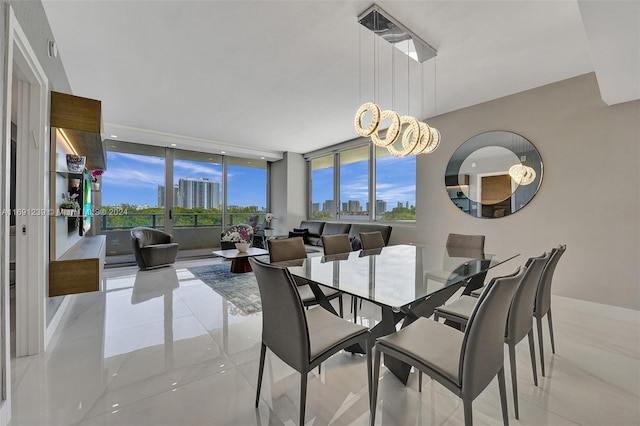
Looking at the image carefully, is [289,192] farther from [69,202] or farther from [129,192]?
[69,202]

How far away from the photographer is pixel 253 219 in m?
7.59

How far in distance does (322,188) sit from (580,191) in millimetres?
5167

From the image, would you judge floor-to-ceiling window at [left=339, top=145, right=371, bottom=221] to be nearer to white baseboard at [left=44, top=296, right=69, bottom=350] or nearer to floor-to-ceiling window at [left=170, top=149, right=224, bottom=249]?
floor-to-ceiling window at [left=170, top=149, right=224, bottom=249]

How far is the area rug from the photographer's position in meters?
3.36

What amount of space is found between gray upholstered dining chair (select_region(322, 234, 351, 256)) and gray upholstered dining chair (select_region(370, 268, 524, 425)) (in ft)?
5.33

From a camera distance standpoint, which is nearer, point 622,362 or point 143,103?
point 622,362

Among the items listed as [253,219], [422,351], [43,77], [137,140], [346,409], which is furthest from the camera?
[253,219]

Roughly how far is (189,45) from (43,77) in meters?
1.19

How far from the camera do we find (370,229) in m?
5.56

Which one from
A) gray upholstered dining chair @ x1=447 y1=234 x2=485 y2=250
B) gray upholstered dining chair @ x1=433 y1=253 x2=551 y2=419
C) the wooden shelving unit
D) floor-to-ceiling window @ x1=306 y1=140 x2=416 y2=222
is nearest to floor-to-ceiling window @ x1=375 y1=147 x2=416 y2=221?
floor-to-ceiling window @ x1=306 y1=140 x2=416 y2=222

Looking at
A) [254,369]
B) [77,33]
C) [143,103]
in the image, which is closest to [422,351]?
[254,369]

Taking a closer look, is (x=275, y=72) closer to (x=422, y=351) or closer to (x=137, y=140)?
(x=422, y=351)

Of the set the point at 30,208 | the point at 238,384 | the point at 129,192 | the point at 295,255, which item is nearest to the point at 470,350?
the point at 238,384

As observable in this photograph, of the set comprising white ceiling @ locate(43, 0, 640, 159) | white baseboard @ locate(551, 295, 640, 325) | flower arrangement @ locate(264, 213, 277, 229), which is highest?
white ceiling @ locate(43, 0, 640, 159)
